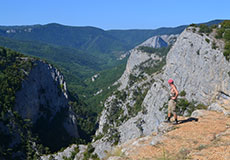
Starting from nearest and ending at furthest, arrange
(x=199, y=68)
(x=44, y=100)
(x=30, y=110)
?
(x=199, y=68) < (x=30, y=110) < (x=44, y=100)

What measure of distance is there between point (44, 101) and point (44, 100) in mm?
652

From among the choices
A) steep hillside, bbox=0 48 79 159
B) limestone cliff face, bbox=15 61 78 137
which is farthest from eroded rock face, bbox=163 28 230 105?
limestone cliff face, bbox=15 61 78 137

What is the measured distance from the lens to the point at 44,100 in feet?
425

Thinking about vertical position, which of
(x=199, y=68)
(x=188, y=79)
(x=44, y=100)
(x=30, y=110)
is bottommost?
(x=30, y=110)

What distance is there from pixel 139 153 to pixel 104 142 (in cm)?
7193

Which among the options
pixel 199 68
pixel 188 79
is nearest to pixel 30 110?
pixel 188 79

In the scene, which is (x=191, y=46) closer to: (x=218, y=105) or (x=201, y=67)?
(x=201, y=67)

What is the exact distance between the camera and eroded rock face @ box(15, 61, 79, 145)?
373ft

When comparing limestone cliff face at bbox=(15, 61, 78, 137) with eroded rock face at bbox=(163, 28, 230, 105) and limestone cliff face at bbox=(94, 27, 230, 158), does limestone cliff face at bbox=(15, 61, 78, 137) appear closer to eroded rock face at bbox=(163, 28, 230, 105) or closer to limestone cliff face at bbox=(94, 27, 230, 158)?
limestone cliff face at bbox=(94, 27, 230, 158)

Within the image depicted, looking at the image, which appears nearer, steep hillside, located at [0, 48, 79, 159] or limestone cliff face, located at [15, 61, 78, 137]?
steep hillside, located at [0, 48, 79, 159]

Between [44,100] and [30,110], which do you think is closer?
[30,110]

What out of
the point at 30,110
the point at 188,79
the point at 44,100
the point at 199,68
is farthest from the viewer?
the point at 44,100

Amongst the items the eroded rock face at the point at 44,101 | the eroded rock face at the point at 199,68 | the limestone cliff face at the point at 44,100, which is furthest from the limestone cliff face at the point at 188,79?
the limestone cliff face at the point at 44,100

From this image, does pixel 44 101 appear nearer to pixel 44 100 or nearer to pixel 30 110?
pixel 44 100
